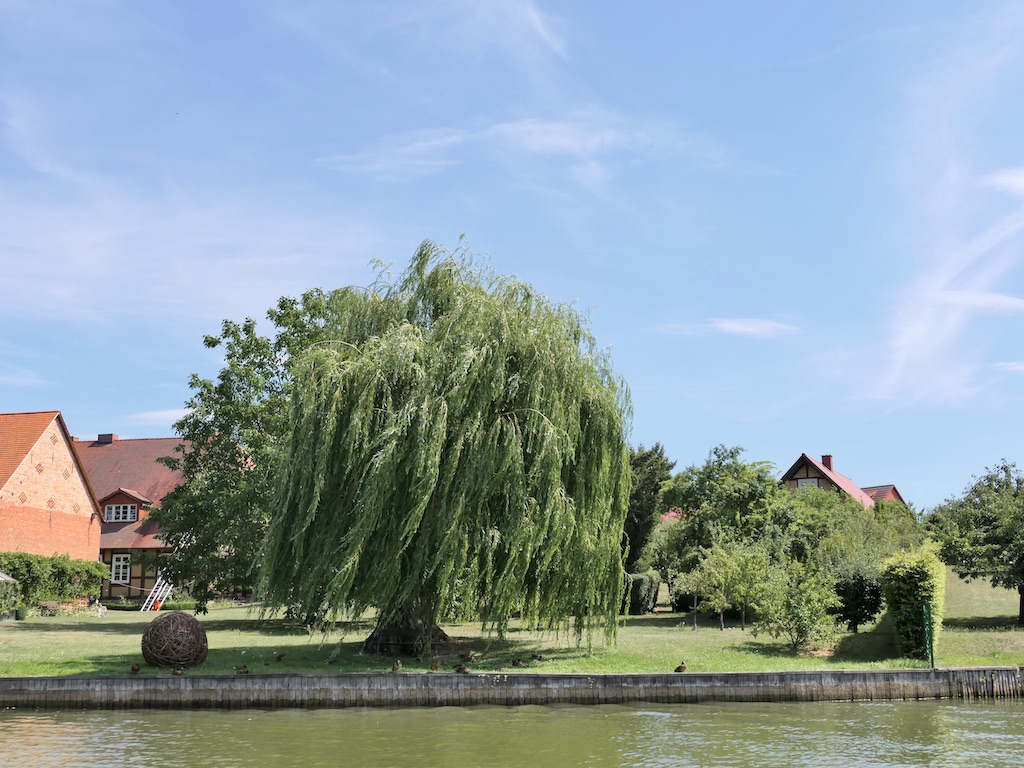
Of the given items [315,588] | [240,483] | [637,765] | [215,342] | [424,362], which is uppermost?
[215,342]

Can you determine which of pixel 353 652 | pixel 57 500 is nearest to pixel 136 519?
pixel 57 500

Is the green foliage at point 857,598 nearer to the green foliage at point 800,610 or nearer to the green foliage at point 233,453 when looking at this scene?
the green foliage at point 800,610

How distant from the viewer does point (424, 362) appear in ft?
64.8

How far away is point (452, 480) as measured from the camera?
1908 centimetres

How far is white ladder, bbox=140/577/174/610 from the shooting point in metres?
43.6

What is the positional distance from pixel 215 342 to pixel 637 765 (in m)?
25.5

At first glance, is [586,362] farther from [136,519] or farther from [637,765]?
[136,519]

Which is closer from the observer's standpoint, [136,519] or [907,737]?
[907,737]

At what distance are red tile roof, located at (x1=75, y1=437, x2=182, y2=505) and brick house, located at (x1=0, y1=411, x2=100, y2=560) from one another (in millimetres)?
5475

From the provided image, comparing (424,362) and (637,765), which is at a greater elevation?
(424,362)

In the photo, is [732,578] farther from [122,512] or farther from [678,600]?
[122,512]

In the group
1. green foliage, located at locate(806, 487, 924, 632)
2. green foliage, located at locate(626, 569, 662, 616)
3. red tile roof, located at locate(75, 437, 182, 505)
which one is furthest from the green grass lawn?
red tile roof, located at locate(75, 437, 182, 505)

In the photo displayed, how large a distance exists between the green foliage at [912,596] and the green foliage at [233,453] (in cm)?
1794

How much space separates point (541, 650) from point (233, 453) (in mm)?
15236
